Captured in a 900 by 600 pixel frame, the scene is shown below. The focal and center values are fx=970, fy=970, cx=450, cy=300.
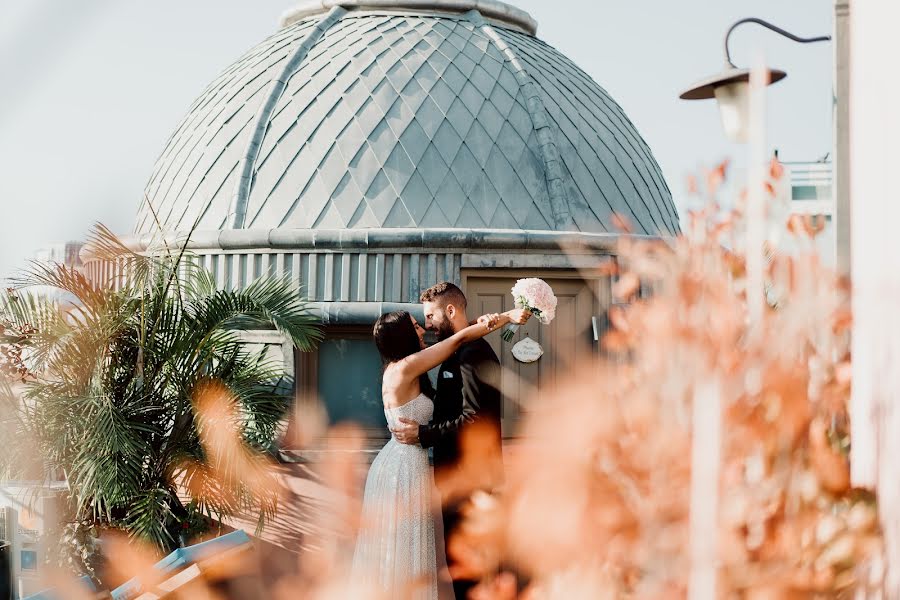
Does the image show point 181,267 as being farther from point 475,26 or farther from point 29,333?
point 475,26

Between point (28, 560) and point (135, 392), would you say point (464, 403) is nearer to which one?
point (135, 392)

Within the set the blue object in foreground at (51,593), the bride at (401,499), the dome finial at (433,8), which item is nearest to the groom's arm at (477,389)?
the bride at (401,499)

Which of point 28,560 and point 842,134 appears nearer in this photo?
point 842,134

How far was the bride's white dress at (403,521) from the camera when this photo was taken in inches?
192

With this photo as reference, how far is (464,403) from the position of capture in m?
4.67

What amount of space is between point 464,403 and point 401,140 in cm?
579

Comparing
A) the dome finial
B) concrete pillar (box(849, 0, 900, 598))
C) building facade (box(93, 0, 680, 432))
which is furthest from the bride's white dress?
the dome finial

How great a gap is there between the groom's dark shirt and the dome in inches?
196

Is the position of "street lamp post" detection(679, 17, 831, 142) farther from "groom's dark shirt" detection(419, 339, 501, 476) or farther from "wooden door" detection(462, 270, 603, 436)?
"wooden door" detection(462, 270, 603, 436)

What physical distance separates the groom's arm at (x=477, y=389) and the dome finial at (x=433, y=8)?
26.4ft

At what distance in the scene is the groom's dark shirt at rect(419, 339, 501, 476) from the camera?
4586mm

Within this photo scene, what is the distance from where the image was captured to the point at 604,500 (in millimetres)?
2193

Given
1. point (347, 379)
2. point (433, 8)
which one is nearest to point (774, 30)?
point (347, 379)

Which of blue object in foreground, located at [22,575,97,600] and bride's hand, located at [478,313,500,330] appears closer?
blue object in foreground, located at [22,575,97,600]
